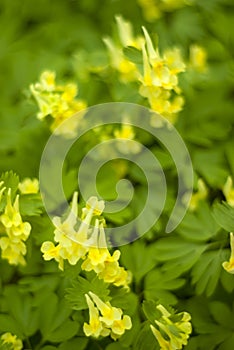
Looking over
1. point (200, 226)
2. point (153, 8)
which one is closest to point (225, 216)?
point (200, 226)

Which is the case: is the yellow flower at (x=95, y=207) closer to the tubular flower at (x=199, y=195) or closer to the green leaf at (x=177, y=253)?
the green leaf at (x=177, y=253)

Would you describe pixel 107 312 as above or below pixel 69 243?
below

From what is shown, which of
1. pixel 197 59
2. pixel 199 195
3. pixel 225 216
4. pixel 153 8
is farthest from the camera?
pixel 153 8

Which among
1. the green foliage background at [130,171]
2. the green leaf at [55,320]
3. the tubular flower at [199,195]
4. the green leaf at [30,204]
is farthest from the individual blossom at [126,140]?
the green leaf at [55,320]

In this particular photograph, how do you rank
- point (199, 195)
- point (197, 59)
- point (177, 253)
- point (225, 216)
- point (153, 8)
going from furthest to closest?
point (153, 8), point (197, 59), point (199, 195), point (177, 253), point (225, 216)

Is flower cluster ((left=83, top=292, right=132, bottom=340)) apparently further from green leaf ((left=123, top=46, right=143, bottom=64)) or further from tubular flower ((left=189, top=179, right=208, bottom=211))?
green leaf ((left=123, top=46, right=143, bottom=64))

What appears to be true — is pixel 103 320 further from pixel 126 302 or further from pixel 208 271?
pixel 208 271

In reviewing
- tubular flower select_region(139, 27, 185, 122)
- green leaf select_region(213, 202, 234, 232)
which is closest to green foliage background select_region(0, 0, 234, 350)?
green leaf select_region(213, 202, 234, 232)
